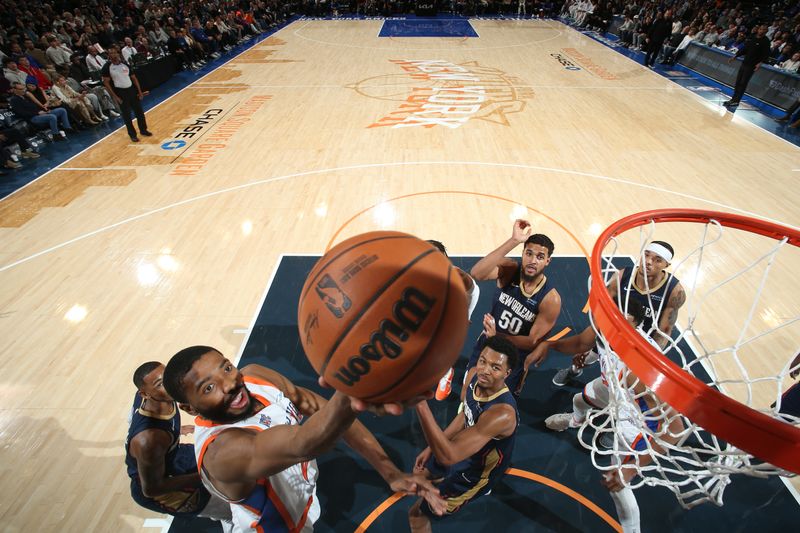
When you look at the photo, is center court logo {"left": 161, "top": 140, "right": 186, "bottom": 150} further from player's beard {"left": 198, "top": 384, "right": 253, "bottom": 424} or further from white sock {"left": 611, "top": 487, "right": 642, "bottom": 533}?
white sock {"left": 611, "top": 487, "right": 642, "bottom": 533}

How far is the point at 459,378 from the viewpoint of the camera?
12.6 ft

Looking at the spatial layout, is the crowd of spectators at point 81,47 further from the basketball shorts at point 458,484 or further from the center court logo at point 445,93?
the basketball shorts at point 458,484

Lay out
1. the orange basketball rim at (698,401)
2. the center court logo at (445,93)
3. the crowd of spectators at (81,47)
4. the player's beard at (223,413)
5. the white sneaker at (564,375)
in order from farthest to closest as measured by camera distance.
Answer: the center court logo at (445,93) < the crowd of spectators at (81,47) < the white sneaker at (564,375) < the player's beard at (223,413) < the orange basketball rim at (698,401)

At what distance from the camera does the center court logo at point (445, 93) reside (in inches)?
374

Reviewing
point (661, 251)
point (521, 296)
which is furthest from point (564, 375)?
point (661, 251)

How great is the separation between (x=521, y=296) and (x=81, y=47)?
1417 cm

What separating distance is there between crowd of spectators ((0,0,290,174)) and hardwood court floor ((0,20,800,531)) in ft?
3.89

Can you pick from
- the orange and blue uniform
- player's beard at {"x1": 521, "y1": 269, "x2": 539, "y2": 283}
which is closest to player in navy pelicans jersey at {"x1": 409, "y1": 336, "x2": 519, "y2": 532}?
the orange and blue uniform

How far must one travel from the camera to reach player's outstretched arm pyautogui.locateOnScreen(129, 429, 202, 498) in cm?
226

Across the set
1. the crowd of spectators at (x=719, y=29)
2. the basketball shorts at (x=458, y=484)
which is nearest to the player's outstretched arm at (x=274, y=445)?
the basketball shorts at (x=458, y=484)

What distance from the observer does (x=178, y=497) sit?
2.40 m

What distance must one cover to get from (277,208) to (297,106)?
484 cm

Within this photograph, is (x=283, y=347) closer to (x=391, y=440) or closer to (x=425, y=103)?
(x=391, y=440)

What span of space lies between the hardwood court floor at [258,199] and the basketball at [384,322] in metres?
2.67
